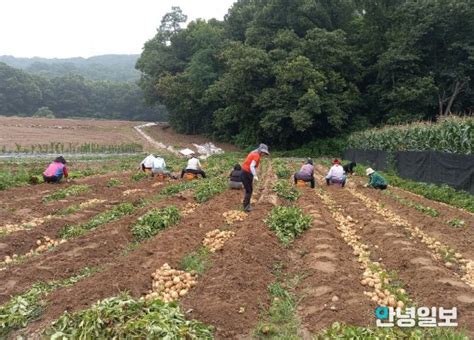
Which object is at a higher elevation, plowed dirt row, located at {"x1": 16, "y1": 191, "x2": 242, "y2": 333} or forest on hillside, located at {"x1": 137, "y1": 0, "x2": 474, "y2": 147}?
forest on hillside, located at {"x1": 137, "y1": 0, "x2": 474, "y2": 147}

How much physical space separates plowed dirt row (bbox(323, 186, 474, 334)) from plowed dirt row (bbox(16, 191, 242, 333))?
3.57 meters

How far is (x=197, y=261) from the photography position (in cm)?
739

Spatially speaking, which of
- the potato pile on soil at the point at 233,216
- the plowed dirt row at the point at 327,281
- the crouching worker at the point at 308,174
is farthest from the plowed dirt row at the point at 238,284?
the crouching worker at the point at 308,174

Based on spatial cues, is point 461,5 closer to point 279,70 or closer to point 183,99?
point 279,70

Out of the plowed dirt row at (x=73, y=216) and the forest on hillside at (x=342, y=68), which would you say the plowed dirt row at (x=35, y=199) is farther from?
the forest on hillside at (x=342, y=68)

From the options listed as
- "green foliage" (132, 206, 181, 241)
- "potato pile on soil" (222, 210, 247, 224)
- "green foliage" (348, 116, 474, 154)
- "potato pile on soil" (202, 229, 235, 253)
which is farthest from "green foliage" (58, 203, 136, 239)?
"green foliage" (348, 116, 474, 154)

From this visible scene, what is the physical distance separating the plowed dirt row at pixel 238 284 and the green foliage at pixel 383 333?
1034mm

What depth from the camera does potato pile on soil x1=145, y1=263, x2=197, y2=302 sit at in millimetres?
5889

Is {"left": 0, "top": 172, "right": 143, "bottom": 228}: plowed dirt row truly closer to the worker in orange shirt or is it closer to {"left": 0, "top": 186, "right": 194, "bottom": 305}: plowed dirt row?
{"left": 0, "top": 186, "right": 194, "bottom": 305}: plowed dirt row

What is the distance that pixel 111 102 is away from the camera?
102 m

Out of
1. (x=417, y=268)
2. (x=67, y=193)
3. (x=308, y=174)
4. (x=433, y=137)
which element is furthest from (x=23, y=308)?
(x=433, y=137)

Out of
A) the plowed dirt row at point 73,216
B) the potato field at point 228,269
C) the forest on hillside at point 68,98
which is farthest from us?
the forest on hillside at point 68,98

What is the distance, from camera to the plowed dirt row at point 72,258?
6.51 metres

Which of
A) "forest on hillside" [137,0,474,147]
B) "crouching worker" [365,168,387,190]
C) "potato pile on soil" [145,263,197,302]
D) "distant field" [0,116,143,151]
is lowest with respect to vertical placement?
"distant field" [0,116,143,151]
